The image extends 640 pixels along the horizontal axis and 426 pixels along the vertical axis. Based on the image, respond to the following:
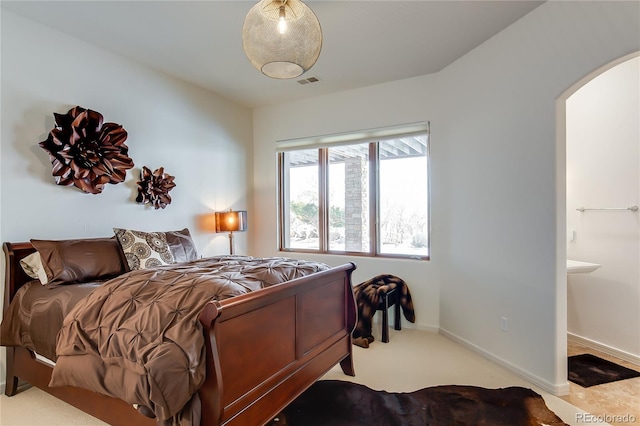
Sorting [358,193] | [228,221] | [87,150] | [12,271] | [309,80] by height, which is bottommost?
[12,271]

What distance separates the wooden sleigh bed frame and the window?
1.45 m

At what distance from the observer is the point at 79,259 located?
8.15ft

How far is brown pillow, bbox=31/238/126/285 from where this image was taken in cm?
236

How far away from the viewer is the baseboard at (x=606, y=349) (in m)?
2.80

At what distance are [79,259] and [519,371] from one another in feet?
11.4

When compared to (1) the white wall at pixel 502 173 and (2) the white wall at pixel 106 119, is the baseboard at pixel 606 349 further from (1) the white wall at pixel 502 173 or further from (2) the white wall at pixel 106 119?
(2) the white wall at pixel 106 119

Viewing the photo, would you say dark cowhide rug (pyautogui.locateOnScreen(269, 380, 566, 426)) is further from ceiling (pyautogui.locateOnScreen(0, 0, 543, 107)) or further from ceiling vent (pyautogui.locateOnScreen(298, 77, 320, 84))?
ceiling vent (pyautogui.locateOnScreen(298, 77, 320, 84))

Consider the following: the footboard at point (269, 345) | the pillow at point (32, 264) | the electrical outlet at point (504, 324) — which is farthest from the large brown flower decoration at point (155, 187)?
the electrical outlet at point (504, 324)

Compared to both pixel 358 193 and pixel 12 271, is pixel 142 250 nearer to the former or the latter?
pixel 12 271

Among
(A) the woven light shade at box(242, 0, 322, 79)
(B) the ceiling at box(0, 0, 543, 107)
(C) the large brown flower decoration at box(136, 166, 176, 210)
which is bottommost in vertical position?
(C) the large brown flower decoration at box(136, 166, 176, 210)

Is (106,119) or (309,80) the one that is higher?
(309,80)

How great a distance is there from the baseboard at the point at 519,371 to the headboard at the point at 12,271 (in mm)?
3689

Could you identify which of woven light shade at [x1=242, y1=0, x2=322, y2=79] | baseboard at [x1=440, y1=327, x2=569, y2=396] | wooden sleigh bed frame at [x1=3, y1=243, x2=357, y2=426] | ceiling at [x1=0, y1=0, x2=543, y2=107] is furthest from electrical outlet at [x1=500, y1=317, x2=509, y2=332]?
woven light shade at [x1=242, y1=0, x2=322, y2=79]

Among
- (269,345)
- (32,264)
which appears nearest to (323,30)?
(269,345)
